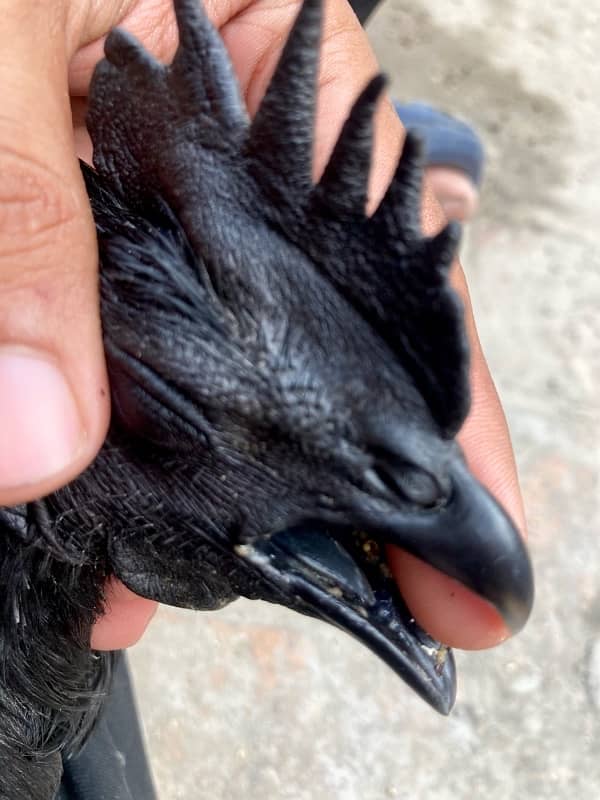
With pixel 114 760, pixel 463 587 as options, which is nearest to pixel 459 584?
pixel 463 587

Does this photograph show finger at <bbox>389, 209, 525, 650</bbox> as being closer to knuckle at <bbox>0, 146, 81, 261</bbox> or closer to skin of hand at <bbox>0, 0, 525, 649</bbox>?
skin of hand at <bbox>0, 0, 525, 649</bbox>

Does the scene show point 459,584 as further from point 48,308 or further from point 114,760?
point 114,760

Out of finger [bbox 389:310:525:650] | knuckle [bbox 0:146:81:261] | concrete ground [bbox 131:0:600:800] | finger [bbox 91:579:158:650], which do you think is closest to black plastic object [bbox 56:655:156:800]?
finger [bbox 91:579:158:650]

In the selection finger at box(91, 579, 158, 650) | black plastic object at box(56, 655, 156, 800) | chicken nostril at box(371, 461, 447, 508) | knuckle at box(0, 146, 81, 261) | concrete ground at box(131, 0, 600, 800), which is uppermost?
knuckle at box(0, 146, 81, 261)

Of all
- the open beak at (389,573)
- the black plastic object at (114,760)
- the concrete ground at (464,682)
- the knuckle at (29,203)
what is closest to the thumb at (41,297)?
the knuckle at (29,203)

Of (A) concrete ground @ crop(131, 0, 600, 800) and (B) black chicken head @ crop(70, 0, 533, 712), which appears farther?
(A) concrete ground @ crop(131, 0, 600, 800)

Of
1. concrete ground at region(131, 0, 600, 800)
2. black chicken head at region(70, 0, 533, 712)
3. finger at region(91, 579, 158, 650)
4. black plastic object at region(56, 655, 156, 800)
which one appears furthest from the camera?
concrete ground at region(131, 0, 600, 800)

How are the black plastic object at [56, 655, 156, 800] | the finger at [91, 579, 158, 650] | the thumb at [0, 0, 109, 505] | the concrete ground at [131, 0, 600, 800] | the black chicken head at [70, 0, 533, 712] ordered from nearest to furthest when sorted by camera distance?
1. the black chicken head at [70, 0, 533, 712]
2. the thumb at [0, 0, 109, 505]
3. the finger at [91, 579, 158, 650]
4. the black plastic object at [56, 655, 156, 800]
5. the concrete ground at [131, 0, 600, 800]
